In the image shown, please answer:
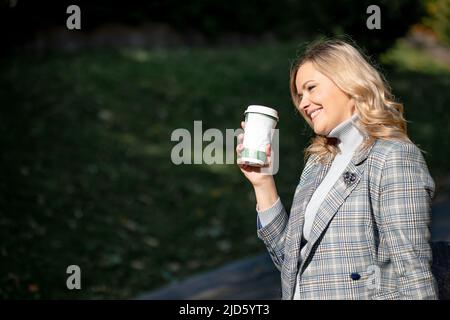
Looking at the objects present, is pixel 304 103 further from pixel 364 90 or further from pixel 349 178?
pixel 349 178

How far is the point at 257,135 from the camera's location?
261 cm

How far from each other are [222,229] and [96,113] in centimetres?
359

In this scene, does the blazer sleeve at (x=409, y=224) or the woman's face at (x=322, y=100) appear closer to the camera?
the blazer sleeve at (x=409, y=224)

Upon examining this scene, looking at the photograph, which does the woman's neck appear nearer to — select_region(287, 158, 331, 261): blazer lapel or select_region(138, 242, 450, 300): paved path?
select_region(287, 158, 331, 261): blazer lapel

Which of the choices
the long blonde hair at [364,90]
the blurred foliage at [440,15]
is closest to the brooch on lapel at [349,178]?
the long blonde hair at [364,90]

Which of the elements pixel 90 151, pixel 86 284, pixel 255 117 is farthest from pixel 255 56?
pixel 255 117

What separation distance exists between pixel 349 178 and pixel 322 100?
310 mm

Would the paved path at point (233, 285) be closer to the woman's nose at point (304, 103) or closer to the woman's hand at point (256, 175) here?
the woman's hand at point (256, 175)

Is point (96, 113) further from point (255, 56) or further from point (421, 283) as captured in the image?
point (421, 283)

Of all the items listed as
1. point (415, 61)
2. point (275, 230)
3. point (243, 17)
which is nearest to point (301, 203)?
point (275, 230)

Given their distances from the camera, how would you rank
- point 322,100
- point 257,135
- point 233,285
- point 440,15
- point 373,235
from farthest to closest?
point 440,15 < point 233,285 < point 257,135 < point 322,100 < point 373,235

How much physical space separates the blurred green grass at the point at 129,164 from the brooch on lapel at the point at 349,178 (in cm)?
284

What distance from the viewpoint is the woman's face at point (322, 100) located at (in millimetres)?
2482

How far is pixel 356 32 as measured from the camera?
10789 millimetres
